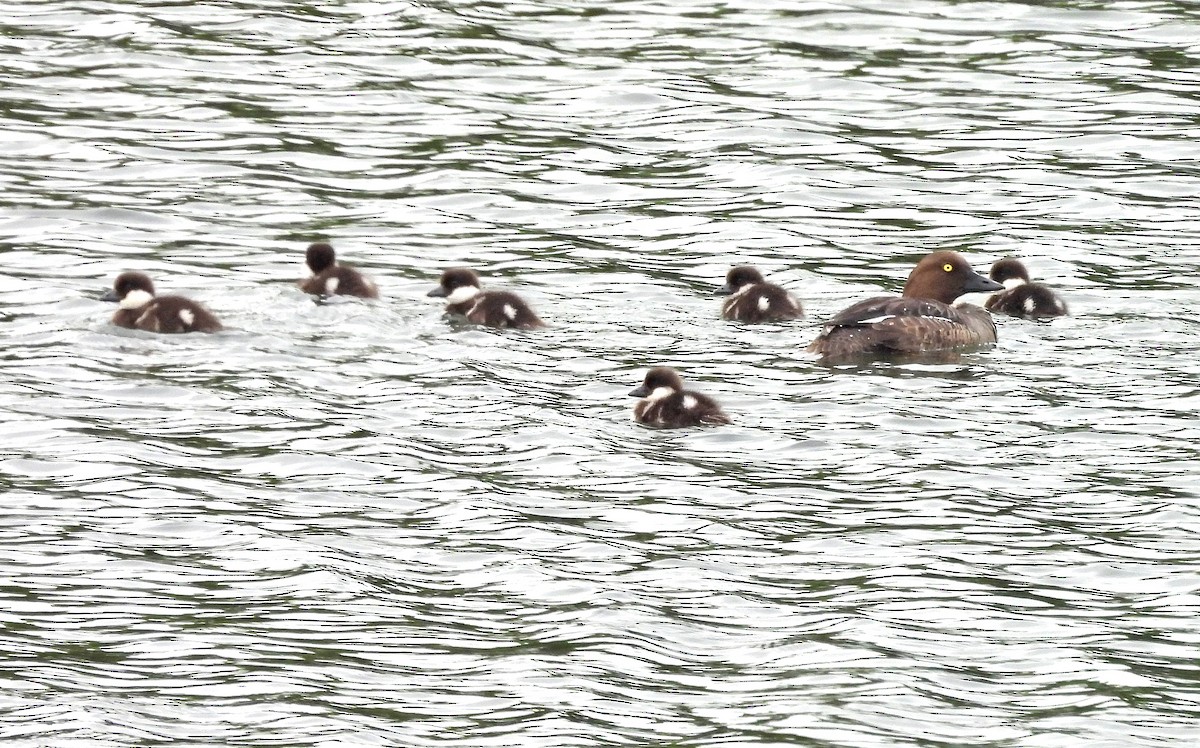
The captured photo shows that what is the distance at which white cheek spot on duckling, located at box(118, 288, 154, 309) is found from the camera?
14219mm

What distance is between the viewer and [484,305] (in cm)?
1429

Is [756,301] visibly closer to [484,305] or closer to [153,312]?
[484,305]

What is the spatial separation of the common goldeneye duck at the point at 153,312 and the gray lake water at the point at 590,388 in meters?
0.18

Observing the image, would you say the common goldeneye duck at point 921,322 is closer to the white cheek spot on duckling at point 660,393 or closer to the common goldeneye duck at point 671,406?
the common goldeneye duck at point 671,406

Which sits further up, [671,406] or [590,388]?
[671,406]

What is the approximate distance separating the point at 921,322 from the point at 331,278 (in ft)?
12.3

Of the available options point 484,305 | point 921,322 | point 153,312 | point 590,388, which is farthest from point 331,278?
point 921,322

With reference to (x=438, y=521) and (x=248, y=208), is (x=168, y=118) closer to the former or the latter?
(x=248, y=208)

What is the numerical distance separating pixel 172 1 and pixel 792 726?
15509mm

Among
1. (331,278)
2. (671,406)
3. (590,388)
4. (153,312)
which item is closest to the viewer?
(671,406)

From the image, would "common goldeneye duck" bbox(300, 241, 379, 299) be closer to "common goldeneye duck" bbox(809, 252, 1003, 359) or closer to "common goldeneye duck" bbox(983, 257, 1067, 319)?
"common goldeneye duck" bbox(809, 252, 1003, 359)

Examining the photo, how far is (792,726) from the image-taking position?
28.5ft

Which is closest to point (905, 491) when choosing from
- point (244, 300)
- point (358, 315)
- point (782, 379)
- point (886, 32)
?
point (782, 379)

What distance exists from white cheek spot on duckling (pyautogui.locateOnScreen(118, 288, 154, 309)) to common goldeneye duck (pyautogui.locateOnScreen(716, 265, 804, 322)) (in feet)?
12.0
